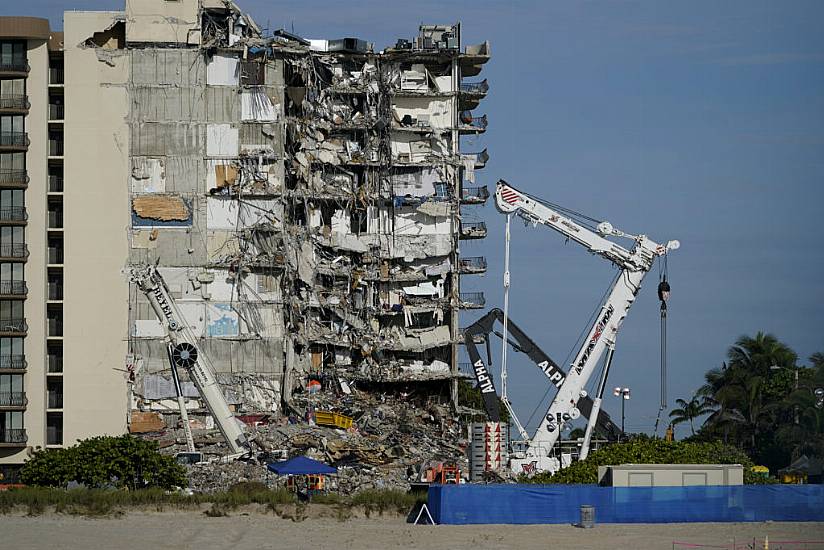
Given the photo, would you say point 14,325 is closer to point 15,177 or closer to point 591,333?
point 15,177

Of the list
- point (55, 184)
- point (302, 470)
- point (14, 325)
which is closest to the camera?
point (302, 470)

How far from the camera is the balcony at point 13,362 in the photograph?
9350 centimetres

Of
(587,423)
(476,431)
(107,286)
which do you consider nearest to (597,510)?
(476,431)

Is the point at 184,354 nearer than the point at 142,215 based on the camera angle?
Yes

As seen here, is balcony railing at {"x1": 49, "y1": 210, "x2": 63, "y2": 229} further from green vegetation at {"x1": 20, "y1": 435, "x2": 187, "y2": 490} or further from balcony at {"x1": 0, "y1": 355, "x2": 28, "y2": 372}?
green vegetation at {"x1": 20, "y1": 435, "x2": 187, "y2": 490}

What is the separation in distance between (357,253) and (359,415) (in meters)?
11.6

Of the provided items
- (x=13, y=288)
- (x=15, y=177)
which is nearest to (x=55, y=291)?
(x=13, y=288)

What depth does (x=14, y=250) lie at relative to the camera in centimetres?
9438

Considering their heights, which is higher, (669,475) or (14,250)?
(14,250)

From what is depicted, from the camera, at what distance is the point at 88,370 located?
94.3 meters

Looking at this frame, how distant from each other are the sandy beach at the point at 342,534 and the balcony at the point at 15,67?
38579mm

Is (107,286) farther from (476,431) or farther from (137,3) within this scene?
(476,431)

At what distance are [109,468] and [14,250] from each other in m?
26.9

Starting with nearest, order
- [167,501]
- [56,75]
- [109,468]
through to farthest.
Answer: [167,501]
[109,468]
[56,75]
